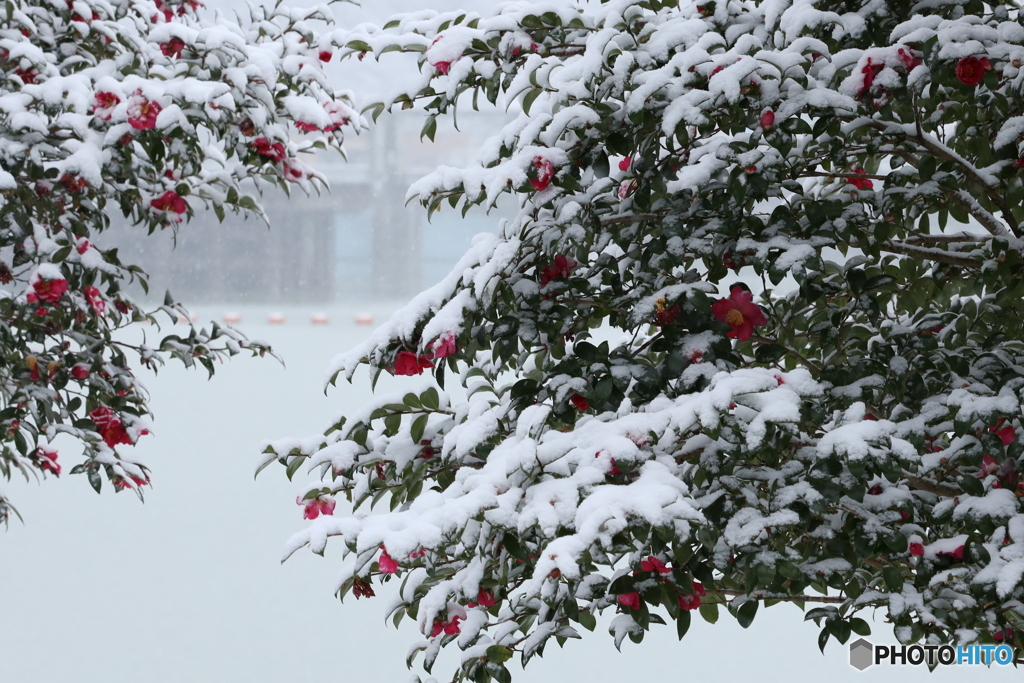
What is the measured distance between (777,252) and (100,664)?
9.82 ft

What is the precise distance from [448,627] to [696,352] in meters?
0.49

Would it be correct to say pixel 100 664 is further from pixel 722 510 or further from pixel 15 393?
pixel 722 510

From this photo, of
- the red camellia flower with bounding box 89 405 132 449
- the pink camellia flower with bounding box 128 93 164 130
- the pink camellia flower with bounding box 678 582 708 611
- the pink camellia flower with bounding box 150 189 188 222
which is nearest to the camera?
the pink camellia flower with bounding box 678 582 708 611

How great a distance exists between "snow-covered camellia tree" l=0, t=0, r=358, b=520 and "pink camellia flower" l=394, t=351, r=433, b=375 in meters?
0.80

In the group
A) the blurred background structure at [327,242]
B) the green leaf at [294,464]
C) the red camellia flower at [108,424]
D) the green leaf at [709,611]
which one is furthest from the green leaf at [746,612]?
the blurred background structure at [327,242]

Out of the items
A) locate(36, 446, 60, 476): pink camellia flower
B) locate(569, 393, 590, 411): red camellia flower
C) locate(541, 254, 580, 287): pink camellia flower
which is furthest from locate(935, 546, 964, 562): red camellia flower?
locate(36, 446, 60, 476): pink camellia flower

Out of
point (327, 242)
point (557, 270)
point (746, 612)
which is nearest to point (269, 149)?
point (557, 270)

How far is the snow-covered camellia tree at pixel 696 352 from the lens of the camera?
3.17ft

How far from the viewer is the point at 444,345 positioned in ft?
3.41

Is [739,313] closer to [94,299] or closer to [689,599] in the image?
[689,599]

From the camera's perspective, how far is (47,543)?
407cm

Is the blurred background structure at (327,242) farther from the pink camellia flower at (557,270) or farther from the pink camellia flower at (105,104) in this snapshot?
the pink camellia flower at (557,270)

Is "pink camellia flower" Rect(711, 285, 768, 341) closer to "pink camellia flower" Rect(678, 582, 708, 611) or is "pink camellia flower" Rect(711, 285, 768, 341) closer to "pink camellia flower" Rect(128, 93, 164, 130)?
"pink camellia flower" Rect(678, 582, 708, 611)

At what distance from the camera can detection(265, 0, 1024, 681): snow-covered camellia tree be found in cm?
97
